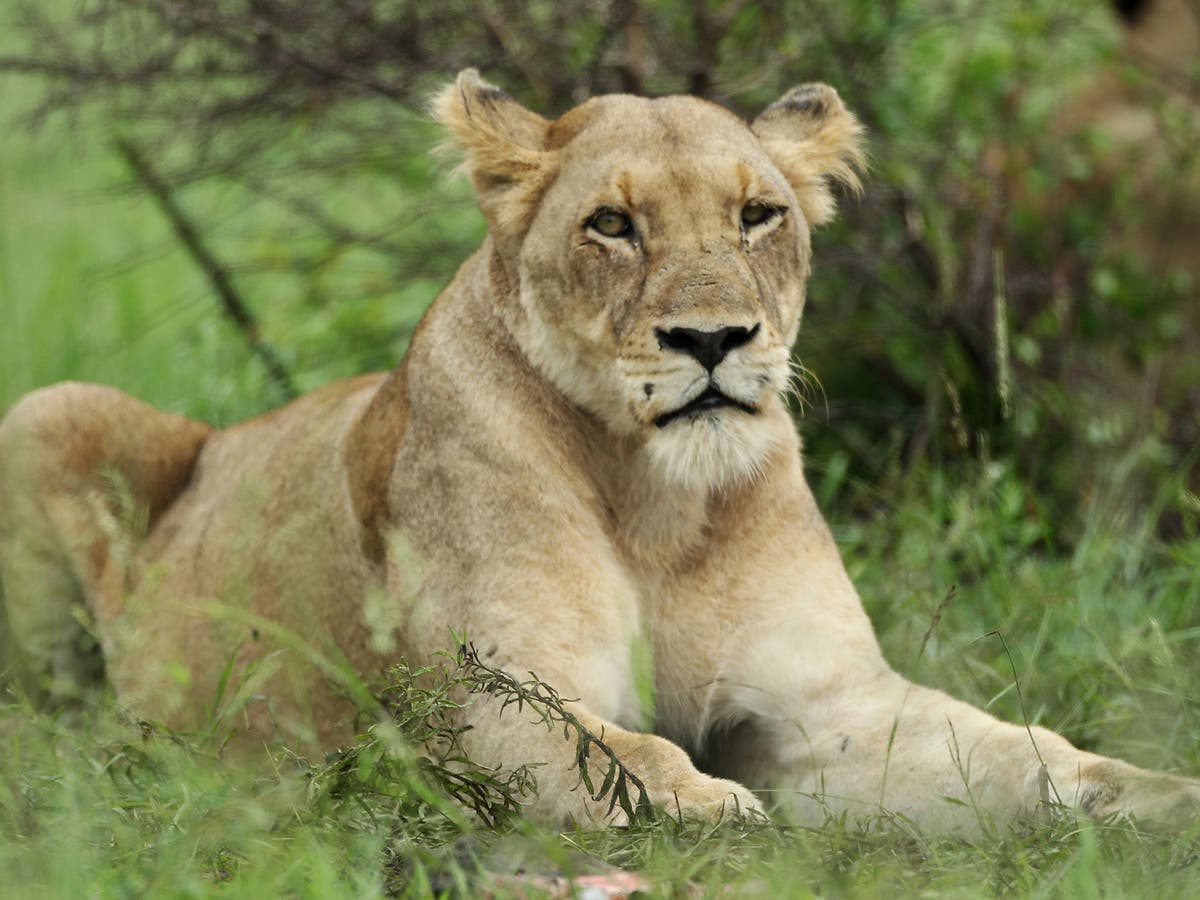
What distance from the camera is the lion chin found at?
3205 millimetres

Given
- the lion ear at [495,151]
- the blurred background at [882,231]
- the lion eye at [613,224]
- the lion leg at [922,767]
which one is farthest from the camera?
the blurred background at [882,231]

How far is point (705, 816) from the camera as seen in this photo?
2.80 metres

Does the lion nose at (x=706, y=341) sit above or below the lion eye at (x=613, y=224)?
below

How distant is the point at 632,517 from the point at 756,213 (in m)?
0.67

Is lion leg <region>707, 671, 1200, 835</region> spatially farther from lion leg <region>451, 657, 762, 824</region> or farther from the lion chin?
the lion chin

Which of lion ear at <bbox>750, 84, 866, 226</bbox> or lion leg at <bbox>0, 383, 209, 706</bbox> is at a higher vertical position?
lion ear at <bbox>750, 84, 866, 226</bbox>

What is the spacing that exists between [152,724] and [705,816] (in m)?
1.03

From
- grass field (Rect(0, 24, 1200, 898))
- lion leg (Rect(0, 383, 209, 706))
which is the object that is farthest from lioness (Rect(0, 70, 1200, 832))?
lion leg (Rect(0, 383, 209, 706))

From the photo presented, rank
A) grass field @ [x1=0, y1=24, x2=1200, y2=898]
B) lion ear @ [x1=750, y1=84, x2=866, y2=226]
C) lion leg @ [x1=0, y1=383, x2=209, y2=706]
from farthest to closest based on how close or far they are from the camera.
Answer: lion leg @ [x1=0, y1=383, x2=209, y2=706] < lion ear @ [x1=750, y1=84, x2=866, y2=226] < grass field @ [x1=0, y1=24, x2=1200, y2=898]

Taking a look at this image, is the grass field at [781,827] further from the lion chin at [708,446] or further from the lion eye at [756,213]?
the lion eye at [756,213]

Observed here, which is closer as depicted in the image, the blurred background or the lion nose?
the lion nose

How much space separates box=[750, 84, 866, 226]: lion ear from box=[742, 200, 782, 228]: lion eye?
0.31 meters

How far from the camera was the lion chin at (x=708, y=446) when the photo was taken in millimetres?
3205

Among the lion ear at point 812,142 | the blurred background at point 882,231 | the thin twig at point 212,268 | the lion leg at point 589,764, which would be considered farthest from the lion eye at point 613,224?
the thin twig at point 212,268
